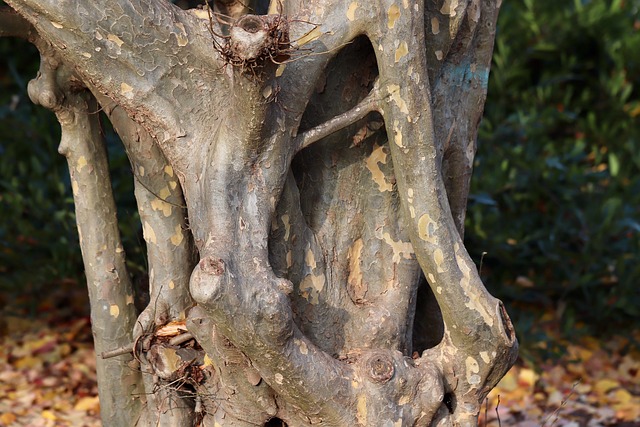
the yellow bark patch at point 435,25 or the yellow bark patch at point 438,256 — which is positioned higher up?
the yellow bark patch at point 435,25

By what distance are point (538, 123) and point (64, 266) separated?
2.79 metres

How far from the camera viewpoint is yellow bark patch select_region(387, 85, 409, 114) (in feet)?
8.21

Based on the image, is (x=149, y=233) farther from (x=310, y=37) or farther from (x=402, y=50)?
(x=402, y=50)

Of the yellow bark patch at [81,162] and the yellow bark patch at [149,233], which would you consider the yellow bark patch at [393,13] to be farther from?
the yellow bark patch at [81,162]

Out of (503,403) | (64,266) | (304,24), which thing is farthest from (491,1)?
(64,266)

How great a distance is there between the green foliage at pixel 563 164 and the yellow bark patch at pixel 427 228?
5.20 feet

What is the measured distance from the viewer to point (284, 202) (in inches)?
101

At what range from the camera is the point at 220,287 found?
7.41 feet

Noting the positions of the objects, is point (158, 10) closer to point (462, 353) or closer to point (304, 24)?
point (304, 24)

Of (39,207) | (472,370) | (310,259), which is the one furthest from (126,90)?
(39,207)

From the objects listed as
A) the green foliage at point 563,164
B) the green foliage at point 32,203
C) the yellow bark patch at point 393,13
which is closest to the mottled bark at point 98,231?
the yellow bark patch at point 393,13

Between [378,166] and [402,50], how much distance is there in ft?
1.35

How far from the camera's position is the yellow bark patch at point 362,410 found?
8.47 feet

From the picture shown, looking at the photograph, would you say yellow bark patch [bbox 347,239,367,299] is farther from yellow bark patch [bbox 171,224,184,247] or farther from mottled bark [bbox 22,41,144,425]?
mottled bark [bbox 22,41,144,425]
